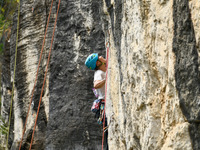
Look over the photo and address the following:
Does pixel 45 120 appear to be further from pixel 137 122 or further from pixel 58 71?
pixel 137 122

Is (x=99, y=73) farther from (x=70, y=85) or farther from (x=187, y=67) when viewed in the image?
(x=187, y=67)

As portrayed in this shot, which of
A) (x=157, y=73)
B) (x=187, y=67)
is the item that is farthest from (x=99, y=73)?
(x=187, y=67)

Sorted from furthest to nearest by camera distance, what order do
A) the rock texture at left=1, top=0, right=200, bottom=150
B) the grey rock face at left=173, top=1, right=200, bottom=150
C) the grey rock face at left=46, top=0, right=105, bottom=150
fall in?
the grey rock face at left=46, top=0, right=105, bottom=150 < the rock texture at left=1, top=0, right=200, bottom=150 < the grey rock face at left=173, top=1, right=200, bottom=150

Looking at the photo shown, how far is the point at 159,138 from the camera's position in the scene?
3184 millimetres

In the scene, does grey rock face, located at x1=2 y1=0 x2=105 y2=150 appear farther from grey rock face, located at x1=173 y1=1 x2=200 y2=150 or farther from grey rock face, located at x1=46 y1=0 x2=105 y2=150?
grey rock face, located at x1=173 y1=1 x2=200 y2=150

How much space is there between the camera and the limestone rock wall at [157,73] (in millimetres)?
2598

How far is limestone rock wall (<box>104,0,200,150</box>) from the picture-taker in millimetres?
2598

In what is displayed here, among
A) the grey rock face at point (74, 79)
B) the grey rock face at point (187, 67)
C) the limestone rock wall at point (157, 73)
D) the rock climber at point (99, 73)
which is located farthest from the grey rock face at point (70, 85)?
the grey rock face at point (187, 67)

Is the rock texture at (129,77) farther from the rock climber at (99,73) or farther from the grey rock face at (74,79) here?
the rock climber at (99,73)

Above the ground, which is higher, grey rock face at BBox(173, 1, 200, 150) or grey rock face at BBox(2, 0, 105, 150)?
grey rock face at BBox(2, 0, 105, 150)

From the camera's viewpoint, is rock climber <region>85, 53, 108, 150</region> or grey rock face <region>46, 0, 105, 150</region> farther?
grey rock face <region>46, 0, 105, 150</region>

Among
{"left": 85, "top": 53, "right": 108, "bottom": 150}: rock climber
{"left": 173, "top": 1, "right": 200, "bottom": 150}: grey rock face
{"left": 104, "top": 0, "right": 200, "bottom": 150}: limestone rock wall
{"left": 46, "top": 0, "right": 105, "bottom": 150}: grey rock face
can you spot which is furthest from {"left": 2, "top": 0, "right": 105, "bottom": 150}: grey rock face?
{"left": 173, "top": 1, "right": 200, "bottom": 150}: grey rock face

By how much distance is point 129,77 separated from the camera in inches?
152

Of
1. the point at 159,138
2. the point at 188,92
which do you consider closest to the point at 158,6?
the point at 188,92
